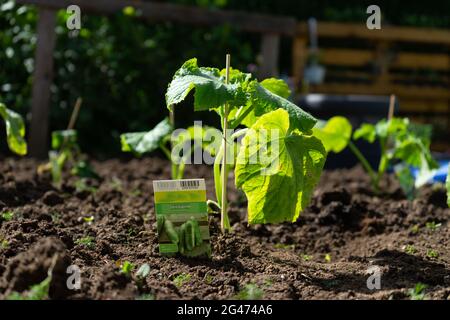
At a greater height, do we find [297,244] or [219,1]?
[219,1]

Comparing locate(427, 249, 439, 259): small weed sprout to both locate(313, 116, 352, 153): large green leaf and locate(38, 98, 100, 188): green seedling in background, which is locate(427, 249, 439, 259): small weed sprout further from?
locate(38, 98, 100, 188): green seedling in background

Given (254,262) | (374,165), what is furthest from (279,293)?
(374,165)

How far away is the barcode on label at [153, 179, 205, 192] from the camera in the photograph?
247 cm

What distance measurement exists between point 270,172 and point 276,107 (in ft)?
0.71

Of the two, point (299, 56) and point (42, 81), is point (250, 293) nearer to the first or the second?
point (42, 81)

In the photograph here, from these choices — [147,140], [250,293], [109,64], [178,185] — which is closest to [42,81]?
[109,64]

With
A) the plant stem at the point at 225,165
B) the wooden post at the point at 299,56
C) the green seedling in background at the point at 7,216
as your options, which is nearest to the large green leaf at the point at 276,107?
the plant stem at the point at 225,165

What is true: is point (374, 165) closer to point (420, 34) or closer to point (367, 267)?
point (367, 267)

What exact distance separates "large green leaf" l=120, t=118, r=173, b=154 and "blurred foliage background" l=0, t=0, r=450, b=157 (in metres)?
1.82

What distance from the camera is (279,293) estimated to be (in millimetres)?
2127

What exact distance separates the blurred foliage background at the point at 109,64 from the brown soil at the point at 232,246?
50.7 inches

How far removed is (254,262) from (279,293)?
361 mm

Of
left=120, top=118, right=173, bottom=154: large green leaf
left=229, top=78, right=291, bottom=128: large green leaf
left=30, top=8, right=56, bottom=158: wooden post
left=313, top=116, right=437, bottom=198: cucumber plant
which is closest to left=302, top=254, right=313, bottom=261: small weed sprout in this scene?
left=229, top=78, right=291, bottom=128: large green leaf

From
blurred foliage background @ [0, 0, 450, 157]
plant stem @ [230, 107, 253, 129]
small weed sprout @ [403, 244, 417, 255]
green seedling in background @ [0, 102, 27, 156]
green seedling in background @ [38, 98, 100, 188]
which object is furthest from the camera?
blurred foliage background @ [0, 0, 450, 157]
